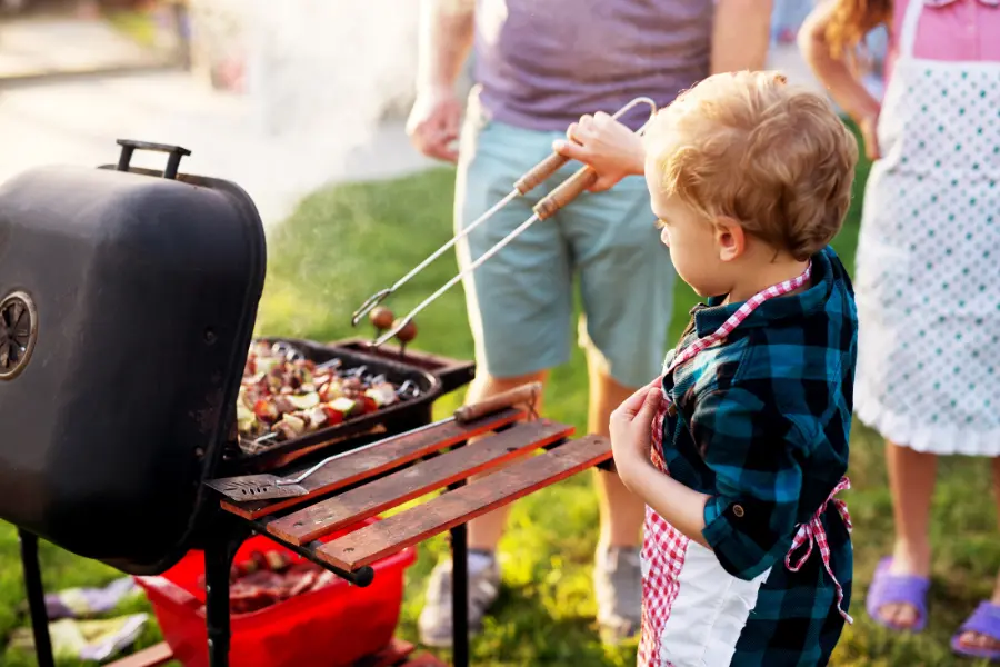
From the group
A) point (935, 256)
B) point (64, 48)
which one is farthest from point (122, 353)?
point (64, 48)

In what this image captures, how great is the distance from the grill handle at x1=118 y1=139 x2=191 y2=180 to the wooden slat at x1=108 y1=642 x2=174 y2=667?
3.92 ft

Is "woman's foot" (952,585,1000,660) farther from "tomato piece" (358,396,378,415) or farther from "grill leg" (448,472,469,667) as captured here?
"tomato piece" (358,396,378,415)

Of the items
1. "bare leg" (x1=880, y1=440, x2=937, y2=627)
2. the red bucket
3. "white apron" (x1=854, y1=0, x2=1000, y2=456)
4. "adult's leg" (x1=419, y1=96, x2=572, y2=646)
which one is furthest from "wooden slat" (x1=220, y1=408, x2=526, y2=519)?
"bare leg" (x1=880, y1=440, x2=937, y2=627)

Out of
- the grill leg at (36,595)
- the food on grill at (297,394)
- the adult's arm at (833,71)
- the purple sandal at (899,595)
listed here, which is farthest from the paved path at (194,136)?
the purple sandal at (899,595)

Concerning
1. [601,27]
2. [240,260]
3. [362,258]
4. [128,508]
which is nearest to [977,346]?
[601,27]

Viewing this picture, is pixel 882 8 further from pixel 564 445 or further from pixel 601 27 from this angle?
pixel 564 445

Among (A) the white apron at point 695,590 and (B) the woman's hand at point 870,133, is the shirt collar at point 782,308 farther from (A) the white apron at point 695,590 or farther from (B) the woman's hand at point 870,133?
(B) the woman's hand at point 870,133

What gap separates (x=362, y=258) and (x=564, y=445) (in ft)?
13.9

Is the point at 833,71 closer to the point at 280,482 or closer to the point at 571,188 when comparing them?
the point at 571,188

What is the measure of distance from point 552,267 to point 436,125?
18.7 inches

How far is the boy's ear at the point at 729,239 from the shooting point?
1.33 m

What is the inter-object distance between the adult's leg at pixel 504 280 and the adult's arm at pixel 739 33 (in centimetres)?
45

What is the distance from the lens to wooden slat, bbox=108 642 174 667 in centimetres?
241

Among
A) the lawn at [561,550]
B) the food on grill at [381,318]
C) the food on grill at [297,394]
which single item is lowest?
the lawn at [561,550]
